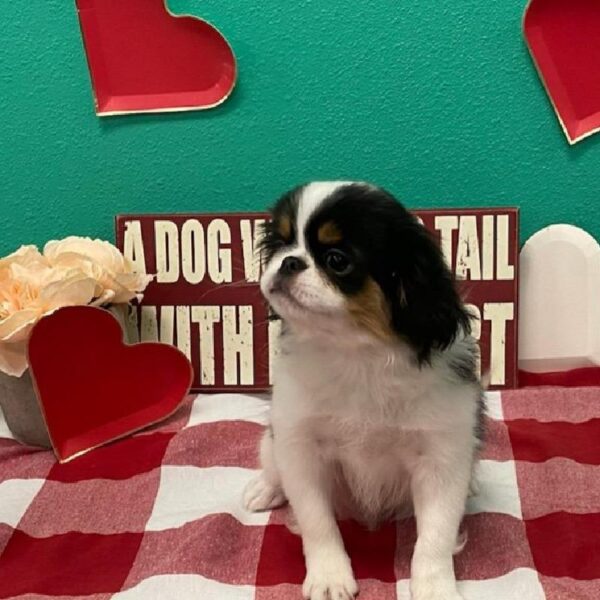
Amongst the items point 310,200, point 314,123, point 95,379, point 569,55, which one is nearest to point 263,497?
point 95,379

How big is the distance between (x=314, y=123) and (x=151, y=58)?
362 millimetres

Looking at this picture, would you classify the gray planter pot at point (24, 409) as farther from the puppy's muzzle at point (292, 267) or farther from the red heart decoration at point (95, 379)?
the puppy's muzzle at point (292, 267)

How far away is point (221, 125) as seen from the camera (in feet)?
6.40

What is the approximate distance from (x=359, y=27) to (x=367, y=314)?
2.90ft

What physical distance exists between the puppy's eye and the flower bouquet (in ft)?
2.21

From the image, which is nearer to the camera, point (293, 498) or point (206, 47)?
point (293, 498)

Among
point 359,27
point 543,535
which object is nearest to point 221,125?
point 359,27

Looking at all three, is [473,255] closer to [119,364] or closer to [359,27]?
[359,27]

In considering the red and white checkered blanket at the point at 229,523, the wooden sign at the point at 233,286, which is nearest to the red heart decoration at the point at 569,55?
the wooden sign at the point at 233,286

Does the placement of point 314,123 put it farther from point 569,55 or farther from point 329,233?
point 329,233

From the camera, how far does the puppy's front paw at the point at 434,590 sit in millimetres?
1229

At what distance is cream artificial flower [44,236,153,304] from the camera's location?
179cm

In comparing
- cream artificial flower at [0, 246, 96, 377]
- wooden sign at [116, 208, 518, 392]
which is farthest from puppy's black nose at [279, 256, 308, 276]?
wooden sign at [116, 208, 518, 392]

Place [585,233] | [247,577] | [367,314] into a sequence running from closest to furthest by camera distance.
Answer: [367,314]
[247,577]
[585,233]
